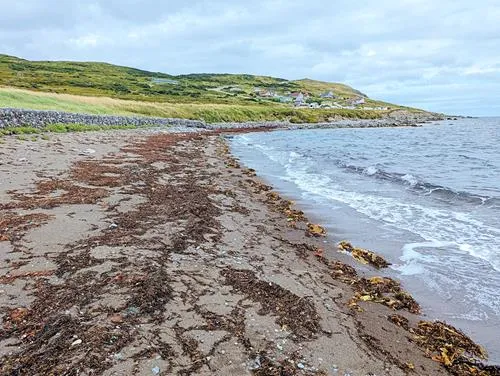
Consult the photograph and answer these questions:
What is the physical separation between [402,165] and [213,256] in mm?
23050

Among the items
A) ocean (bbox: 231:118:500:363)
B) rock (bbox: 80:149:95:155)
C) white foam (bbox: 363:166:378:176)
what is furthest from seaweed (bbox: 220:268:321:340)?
white foam (bbox: 363:166:378:176)

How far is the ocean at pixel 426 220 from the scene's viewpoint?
7.65 m

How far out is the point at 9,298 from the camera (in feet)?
19.5

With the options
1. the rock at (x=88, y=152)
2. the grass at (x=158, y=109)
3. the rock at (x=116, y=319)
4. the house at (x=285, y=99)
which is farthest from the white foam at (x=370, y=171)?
the house at (x=285, y=99)

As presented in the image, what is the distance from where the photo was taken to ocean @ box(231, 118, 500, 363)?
25.1 ft

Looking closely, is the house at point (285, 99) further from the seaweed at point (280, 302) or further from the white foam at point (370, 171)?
the seaweed at point (280, 302)

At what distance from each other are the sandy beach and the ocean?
0.83 meters

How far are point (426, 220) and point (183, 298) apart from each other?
9829 mm

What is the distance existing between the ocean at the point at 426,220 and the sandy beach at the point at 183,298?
829 millimetres

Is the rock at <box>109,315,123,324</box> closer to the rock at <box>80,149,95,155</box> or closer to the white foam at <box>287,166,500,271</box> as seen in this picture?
the white foam at <box>287,166,500,271</box>

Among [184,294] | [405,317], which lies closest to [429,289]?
[405,317]

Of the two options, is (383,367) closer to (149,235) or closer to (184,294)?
(184,294)

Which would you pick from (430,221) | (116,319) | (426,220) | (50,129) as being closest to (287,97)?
(50,129)

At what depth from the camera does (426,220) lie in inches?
528
